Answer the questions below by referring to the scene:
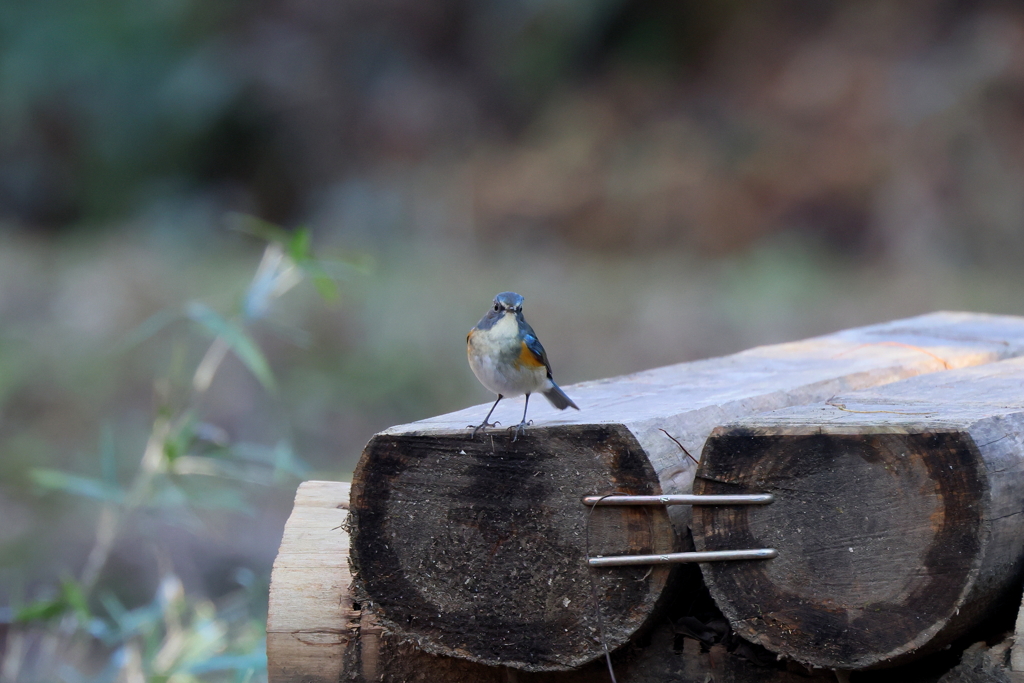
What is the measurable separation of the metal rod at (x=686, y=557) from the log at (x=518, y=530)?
0.8 inches

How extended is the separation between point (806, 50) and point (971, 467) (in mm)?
11979

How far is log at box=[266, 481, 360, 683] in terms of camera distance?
78.4 inches

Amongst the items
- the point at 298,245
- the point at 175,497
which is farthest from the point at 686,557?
the point at 175,497

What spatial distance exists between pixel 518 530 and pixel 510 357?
417 millimetres

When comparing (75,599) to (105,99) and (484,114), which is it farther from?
(105,99)

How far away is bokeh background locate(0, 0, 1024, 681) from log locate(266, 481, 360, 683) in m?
4.59

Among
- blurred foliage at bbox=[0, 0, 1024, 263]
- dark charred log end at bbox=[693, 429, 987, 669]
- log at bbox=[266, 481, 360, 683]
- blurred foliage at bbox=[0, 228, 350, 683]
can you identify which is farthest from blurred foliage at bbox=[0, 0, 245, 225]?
dark charred log end at bbox=[693, 429, 987, 669]

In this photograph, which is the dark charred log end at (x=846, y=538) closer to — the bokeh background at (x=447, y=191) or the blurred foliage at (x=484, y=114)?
the bokeh background at (x=447, y=191)

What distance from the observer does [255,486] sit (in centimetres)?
686

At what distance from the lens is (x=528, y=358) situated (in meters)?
2.02

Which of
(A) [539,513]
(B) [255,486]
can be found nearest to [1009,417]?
(A) [539,513]

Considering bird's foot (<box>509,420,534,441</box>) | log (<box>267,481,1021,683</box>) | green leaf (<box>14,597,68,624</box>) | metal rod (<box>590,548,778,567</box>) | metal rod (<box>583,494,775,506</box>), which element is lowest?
log (<box>267,481,1021,683</box>)

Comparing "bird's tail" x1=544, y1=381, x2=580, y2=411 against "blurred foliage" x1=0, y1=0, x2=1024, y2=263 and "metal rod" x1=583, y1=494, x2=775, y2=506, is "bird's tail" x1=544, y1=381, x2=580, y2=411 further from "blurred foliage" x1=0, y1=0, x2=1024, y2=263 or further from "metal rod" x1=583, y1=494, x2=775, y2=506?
"blurred foliage" x1=0, y1=0, x2=1024, y2=263

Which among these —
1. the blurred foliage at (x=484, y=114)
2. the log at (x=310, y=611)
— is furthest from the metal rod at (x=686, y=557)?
the blurred foliage at (x=484, y=114)
